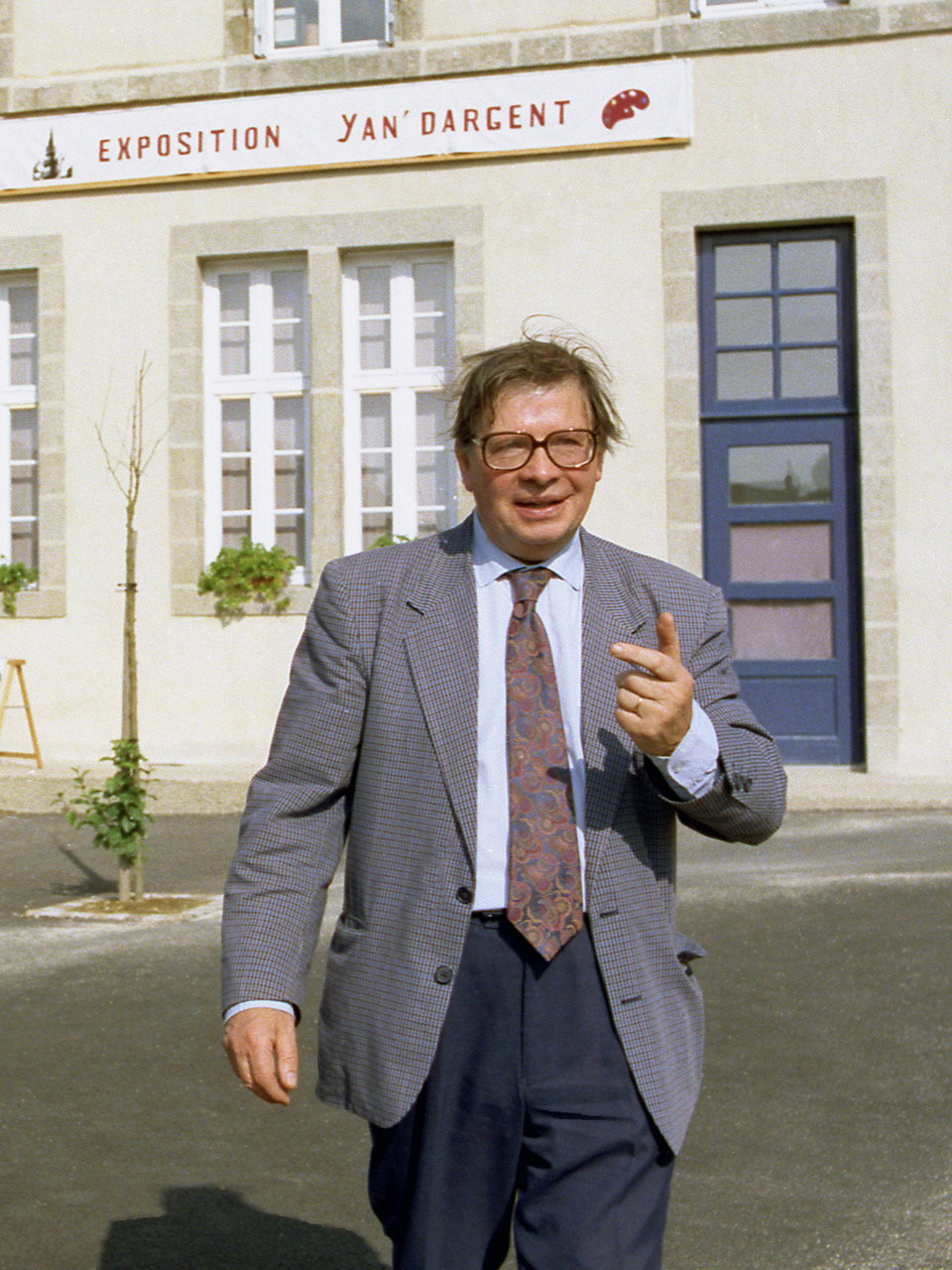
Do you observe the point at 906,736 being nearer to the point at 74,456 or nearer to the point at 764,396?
the point at 764,396

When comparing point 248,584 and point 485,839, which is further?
point 248,584

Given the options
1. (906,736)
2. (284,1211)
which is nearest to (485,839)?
(284,1211)

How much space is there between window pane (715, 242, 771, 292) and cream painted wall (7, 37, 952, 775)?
1.74ft

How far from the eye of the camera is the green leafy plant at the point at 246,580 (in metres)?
13.0

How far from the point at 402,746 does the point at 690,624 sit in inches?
19.0

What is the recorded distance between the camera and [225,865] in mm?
8930

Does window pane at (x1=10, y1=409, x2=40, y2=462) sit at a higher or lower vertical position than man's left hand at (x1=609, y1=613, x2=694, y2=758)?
higher

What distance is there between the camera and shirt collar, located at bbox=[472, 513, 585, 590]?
8.64 ft

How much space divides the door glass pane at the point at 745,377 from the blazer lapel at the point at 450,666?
10.3 metres

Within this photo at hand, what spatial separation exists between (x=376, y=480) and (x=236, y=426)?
1.24 metres

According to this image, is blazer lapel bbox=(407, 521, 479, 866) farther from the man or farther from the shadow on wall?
the shadow on wall

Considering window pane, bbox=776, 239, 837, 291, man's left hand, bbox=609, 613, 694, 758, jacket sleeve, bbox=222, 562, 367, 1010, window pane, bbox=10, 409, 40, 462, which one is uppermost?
window pane, bbox=776, 239, 837, 291

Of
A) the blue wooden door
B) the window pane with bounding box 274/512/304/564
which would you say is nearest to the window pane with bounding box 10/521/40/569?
the window pane with bounding box 274/512/304/564

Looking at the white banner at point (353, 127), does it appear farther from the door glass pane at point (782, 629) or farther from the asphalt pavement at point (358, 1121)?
the asphalt pavement at point (358, 1121)
